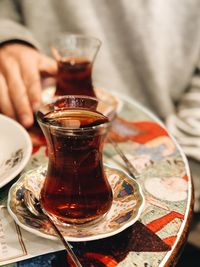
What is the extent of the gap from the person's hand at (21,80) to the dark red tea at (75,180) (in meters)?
0.32

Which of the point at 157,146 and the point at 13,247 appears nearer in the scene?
the point at 13,247

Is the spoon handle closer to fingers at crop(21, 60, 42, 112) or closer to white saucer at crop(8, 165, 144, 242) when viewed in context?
white saucer at crop(8, 165, 144, 242)

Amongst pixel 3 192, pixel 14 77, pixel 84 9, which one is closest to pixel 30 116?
pixel 14 77

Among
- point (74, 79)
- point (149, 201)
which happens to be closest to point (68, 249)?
point (149, 201)

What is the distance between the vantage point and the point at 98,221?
0.56 metres

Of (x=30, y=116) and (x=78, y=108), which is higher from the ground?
(x=78, y=108)

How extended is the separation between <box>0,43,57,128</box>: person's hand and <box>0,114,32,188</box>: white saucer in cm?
8

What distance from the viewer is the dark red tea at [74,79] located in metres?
0.88

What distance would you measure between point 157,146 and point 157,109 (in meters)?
0.56

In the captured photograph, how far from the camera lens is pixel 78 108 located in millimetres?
608

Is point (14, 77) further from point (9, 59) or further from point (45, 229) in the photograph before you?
point (45, 229)

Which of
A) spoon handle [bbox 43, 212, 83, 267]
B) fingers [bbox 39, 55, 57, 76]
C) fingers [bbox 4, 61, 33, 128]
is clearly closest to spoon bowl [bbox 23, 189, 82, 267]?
spoon handle [bbox 43, 212, 83, 267]

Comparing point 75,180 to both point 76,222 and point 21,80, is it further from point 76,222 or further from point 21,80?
point 21,80

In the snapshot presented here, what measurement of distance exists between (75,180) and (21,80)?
44 centimetres
